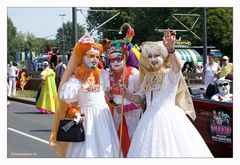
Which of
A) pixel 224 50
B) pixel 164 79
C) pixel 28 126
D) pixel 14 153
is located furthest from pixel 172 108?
pixel 224 50

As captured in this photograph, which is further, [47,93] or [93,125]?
[47,93]

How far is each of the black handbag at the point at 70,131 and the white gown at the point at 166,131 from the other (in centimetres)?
59

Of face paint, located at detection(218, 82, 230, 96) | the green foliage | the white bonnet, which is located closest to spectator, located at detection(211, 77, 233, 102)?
face paint, located at detection(218, 82, 230, 96)

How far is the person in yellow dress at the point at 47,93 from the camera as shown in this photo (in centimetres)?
1473

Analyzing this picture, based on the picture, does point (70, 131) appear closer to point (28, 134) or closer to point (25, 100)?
point (28, 134)

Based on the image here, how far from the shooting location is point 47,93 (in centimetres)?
1477

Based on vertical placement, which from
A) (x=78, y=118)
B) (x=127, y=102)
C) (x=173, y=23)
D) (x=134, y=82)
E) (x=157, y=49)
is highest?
(x=173, y=23)

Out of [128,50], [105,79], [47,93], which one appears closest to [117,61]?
[128,50]

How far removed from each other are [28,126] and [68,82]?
6621 mm

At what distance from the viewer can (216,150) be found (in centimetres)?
733

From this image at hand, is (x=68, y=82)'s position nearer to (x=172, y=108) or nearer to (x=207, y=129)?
(x=172, y=108)

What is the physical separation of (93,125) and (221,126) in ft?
7.16

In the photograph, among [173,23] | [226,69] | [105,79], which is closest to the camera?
[105,79]

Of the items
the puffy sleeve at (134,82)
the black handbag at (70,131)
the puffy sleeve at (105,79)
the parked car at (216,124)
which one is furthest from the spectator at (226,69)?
the black handbag at (70,131)
